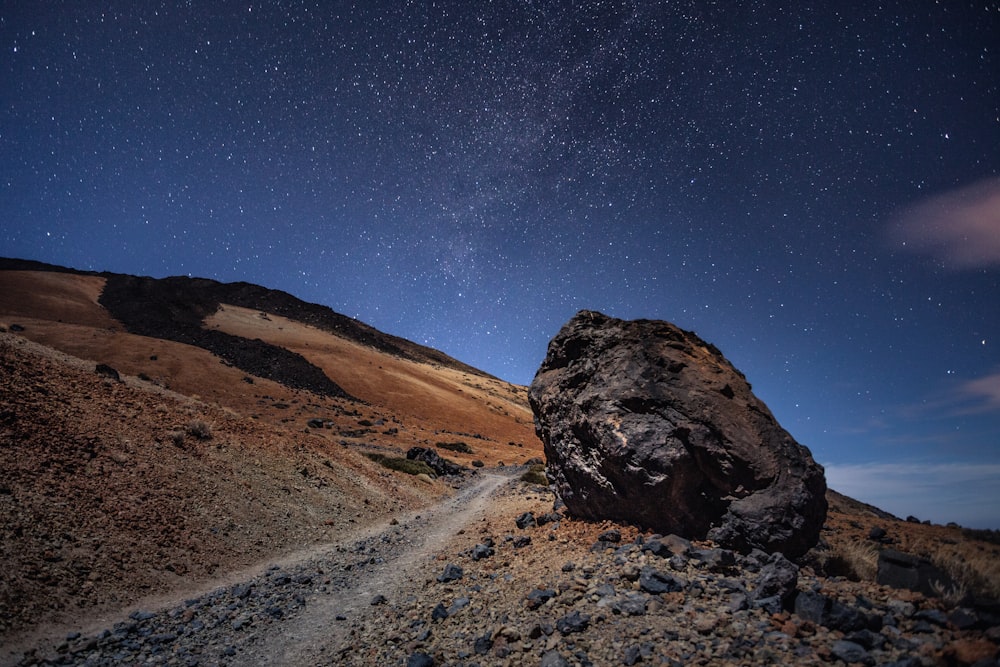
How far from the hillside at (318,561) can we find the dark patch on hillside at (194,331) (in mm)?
42030

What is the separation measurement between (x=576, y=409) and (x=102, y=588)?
11273 mm

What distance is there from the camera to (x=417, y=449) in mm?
33875

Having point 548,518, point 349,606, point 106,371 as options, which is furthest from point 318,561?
point 106,371

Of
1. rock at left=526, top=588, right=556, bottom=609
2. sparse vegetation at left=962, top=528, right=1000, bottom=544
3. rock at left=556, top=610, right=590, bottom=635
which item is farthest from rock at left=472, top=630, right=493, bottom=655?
sparse vegetation at left=962, top=528, right=1000, bottom=544

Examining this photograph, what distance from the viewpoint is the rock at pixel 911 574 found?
5848mm

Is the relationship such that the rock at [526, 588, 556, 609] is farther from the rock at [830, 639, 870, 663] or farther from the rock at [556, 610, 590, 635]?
the rock at [830, 639, 870, 663]

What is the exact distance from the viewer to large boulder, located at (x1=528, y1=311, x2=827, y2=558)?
27.2 feet

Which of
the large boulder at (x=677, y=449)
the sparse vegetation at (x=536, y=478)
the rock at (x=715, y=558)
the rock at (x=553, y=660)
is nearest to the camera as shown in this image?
the rock at (x=553, y=660)

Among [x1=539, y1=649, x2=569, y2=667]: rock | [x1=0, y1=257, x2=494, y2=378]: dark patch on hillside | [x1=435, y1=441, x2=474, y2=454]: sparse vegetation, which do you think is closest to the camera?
[x1=539, y1=649, x2=569, y2=667]: rock

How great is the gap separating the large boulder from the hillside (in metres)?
0.69

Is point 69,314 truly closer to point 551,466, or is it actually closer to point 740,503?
point 551,466

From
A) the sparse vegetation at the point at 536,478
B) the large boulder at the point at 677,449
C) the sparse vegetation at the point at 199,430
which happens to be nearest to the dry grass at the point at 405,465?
the sparse vegetation at the point at 536,478

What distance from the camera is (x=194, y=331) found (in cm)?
7606

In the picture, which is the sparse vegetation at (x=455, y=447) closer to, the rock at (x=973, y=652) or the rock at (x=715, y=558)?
the rock at (x=715, y=558)
